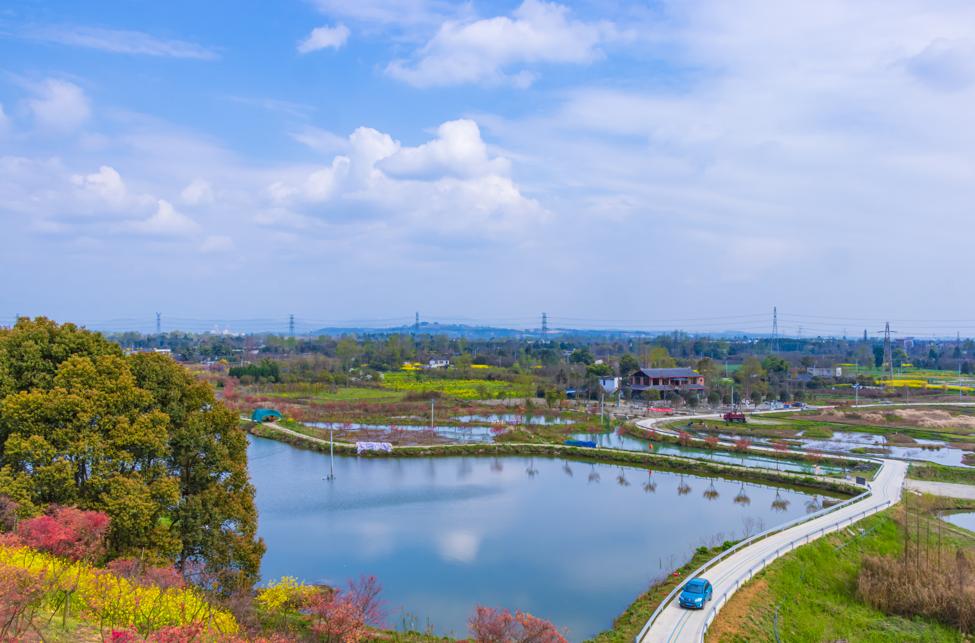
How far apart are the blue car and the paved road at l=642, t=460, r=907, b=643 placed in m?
0.11

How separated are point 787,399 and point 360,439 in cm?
3451

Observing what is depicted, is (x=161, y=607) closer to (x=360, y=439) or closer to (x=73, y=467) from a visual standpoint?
(x=73, y=467)

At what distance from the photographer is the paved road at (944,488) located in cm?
2308

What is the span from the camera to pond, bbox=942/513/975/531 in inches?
784

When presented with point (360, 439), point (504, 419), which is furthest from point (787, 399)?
point (360, 439)

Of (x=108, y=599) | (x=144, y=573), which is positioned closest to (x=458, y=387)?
(x=144, y=573)

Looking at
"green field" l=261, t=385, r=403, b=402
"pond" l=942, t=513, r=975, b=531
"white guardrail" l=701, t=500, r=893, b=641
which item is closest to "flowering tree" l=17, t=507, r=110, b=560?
"white guardrail" l=701, t=500, r=893, b=641

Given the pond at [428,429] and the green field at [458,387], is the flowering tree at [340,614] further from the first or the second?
the green field at [458,387]

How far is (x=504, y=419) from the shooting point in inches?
1612

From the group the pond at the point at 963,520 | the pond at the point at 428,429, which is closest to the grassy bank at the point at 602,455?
the pond at the point at 428,429

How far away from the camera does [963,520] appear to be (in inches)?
813

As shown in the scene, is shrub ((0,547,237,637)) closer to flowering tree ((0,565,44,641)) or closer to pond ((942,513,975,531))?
flowering tree ((0,565,44,641))

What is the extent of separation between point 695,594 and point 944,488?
1694cm

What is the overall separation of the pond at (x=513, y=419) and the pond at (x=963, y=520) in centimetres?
2073
